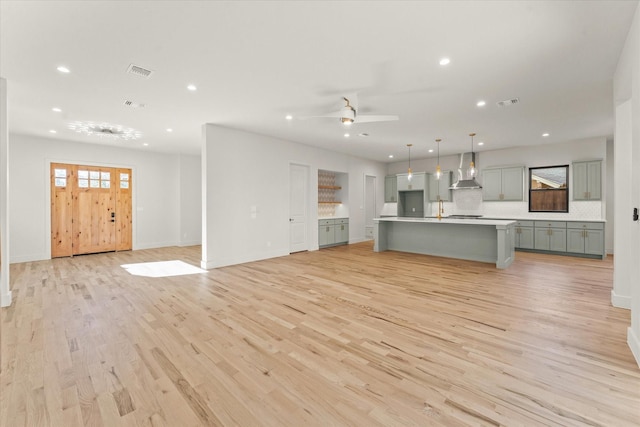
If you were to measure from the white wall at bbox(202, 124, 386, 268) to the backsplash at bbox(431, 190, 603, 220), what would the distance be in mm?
4657

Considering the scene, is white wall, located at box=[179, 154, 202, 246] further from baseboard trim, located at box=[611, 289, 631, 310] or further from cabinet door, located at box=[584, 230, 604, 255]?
cabinet door, located at box=[584, 230, 604, 255]

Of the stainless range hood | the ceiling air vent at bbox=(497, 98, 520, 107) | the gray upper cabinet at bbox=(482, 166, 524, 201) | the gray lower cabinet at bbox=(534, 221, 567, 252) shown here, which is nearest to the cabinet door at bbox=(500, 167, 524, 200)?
the gray upper cabinet at bbox=(482, 166, 524, 201)

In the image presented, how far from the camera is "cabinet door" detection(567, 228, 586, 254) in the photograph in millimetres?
6824

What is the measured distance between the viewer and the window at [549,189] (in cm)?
755

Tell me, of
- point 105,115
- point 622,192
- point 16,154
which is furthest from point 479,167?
point 16,154

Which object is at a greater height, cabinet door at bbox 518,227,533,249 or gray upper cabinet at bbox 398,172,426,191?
gray upper cabinet at bbox 398,172,426,191

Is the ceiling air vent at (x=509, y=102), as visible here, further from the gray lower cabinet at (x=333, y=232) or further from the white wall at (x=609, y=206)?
the gray lower cabinet at (x=333, y=232)

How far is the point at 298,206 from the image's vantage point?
7.82 meters

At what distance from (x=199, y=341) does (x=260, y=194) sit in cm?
442

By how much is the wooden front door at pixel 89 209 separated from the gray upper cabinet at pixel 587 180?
1234 centimetres

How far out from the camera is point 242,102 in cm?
459

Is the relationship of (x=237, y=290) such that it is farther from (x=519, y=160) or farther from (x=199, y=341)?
(x=519, y=160)

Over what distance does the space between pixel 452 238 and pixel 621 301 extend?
332 cm

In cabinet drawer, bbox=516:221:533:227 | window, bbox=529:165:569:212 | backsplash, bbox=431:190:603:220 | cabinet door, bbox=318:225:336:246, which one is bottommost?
cabinet door, bbox=318:225:336:246
